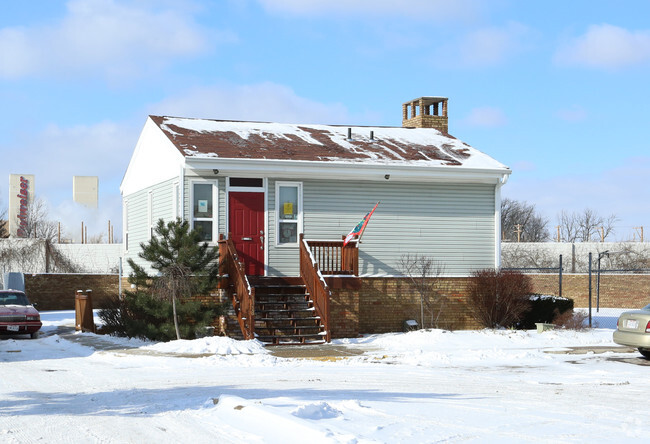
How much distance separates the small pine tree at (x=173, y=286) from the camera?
19266 millimetres

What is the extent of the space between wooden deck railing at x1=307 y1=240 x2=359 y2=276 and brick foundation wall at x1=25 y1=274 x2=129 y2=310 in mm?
16954

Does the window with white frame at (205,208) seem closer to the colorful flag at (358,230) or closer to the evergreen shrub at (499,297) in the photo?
the colorful flag at (358,230)

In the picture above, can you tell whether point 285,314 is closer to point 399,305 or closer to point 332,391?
point 399,305

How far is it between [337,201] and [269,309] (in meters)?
4.02

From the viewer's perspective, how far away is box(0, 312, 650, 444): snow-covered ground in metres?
8.85

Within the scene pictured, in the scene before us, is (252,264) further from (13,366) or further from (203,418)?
(203,418)

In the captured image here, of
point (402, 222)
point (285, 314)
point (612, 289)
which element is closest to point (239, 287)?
point (285, 314)

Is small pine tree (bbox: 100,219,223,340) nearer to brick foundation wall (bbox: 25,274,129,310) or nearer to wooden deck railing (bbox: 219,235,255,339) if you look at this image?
wooden deck railing (bbox: 219,235,255,339)

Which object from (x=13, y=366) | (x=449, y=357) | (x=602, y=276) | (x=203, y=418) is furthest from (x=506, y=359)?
(x=602, y=276)

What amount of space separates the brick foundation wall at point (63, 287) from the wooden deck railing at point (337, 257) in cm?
1695

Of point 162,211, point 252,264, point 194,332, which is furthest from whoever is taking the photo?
point 162,211

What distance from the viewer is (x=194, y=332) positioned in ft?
64.7

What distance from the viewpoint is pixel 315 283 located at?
66.9ft

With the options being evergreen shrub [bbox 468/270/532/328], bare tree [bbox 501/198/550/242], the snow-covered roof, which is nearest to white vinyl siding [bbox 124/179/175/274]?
the snow-covered roof
